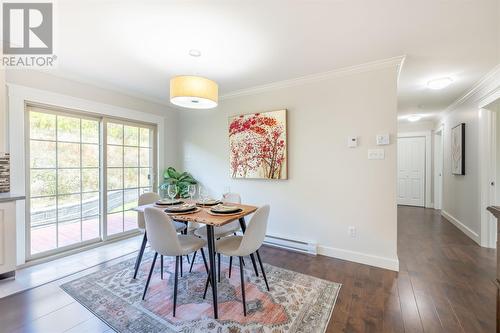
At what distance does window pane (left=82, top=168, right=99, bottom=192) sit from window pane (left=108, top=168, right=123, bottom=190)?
170 mm

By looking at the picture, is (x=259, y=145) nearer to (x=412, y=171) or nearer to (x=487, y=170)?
(x=487, y=170)

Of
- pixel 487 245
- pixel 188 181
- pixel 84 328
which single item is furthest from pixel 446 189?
pixel 84 328

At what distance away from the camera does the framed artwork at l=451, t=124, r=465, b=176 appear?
394 cm

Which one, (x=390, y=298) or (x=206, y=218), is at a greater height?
(x=206, y=218)

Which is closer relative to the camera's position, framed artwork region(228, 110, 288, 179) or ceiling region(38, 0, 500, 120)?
ceiling region(38, 0, 500, 120)

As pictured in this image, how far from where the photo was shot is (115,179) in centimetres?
352

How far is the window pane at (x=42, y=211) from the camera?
2.69m

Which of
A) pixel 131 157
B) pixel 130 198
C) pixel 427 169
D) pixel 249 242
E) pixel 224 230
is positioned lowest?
pixel 224 230

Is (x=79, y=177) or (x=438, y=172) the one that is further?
(x=438, y=172)

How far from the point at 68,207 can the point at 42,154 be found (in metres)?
0.77

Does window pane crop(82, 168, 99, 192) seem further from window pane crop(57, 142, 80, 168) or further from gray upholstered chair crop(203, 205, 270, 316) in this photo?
gray upholstered chair crop(203, 205, 270, 316)

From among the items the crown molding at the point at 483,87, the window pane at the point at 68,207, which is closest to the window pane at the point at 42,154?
the window pane at the point at 68,207

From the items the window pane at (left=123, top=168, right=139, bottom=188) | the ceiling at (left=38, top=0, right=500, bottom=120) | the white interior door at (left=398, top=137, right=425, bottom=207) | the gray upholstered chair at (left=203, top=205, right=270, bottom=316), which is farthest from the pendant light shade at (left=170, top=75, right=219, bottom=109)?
the white interior door at (left=398, top=137, right=425, bottom=207)

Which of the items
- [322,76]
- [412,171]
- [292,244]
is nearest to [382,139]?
[322,76]
